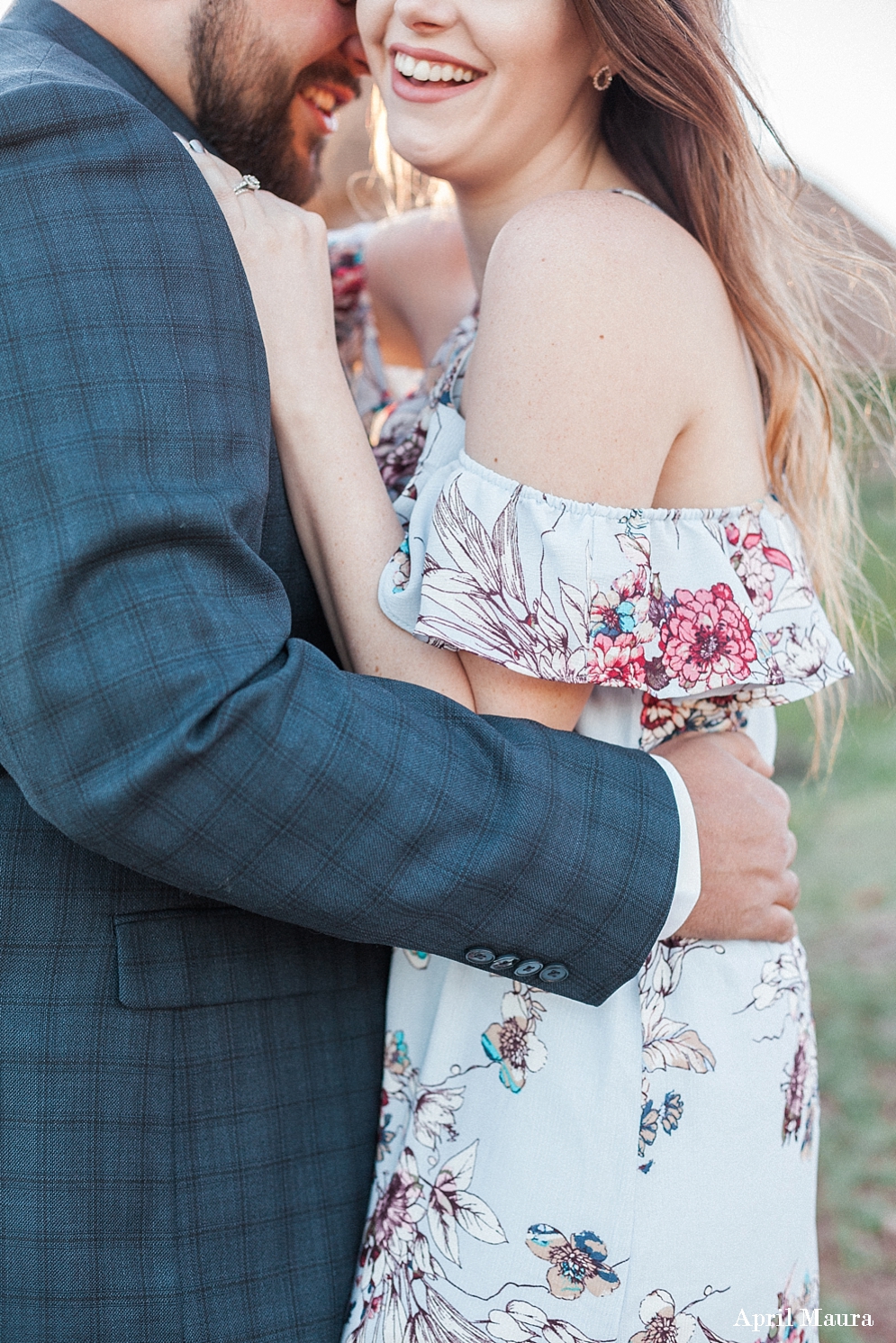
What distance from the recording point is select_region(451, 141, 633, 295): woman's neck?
1.72 meters

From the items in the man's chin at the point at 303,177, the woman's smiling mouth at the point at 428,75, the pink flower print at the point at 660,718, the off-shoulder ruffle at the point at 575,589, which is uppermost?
the woman's smiling mouth at the point at 428,75

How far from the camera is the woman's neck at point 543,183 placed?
172cm

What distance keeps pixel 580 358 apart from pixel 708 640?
1.24 ft

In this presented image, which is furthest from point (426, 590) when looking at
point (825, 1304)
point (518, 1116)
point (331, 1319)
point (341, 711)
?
point (825, 1304)

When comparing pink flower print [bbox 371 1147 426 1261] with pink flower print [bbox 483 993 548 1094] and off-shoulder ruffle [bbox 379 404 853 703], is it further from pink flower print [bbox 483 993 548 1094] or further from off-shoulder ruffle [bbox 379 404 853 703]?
off-shoulder ruffle [bbox 379 404 853 703]

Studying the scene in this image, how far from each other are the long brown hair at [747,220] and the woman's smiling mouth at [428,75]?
0.18 m

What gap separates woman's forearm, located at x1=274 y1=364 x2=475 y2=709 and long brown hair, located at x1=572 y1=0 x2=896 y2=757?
1.99 ft

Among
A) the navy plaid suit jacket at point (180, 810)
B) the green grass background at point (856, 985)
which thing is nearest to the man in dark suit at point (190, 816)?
the navy plaid suit jacket at point (180, 810)

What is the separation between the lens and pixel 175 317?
3.83 ft

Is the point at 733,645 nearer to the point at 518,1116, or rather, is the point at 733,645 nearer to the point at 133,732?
the point at 518,1116

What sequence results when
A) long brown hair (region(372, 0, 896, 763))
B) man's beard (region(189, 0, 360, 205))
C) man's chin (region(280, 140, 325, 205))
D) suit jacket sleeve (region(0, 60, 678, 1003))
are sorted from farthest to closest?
man's chin (region(280, 140, 325, 205)), man's beard (region(189, 0, 360, 205)), long brown hair (region(372, 0, 896, 763)), suit jacket sleeve (region(0, 60, 678, 1003))

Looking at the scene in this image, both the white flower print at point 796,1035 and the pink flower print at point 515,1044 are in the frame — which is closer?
the pink flower print at point 515,1044

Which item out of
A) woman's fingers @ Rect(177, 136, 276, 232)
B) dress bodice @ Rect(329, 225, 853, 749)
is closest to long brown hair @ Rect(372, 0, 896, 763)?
dress bodice @ Rect(329, 225, 853, 749)

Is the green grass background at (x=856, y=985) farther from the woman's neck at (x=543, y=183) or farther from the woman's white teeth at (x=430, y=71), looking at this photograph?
the woman's white teeth at (x=430, y=71)
